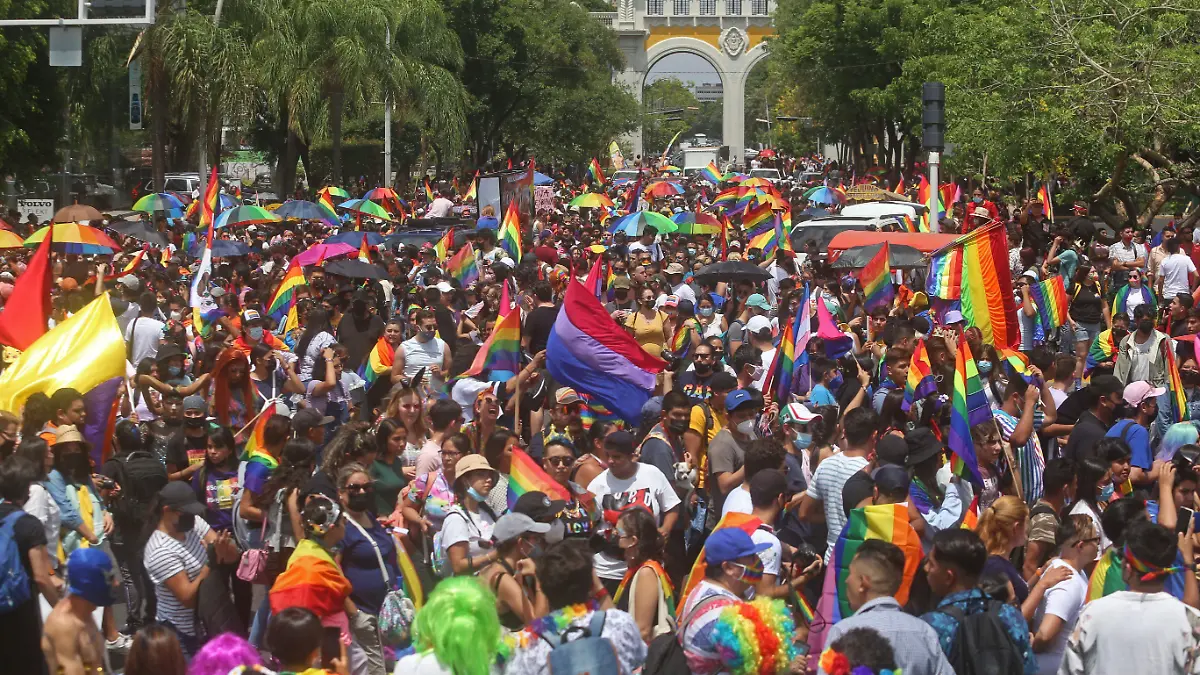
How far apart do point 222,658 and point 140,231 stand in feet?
60.1

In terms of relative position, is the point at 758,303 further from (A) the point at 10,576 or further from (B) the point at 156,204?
(B) the point at 156,204

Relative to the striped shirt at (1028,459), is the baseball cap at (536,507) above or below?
above

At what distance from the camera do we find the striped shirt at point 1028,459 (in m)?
7.98

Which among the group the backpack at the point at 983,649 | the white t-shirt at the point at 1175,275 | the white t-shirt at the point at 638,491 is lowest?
the backpack at the point at 983,649

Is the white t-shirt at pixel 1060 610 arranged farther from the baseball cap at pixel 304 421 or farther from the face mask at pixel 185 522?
the baseball cap at pixel 304 421

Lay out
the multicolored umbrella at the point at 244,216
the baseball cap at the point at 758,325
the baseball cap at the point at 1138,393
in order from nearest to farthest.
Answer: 1. the baseball cap at the point at 1138,393
2. the baseball cap at the point at 758,325
3. the multicolored umbrella at the point at 244,216

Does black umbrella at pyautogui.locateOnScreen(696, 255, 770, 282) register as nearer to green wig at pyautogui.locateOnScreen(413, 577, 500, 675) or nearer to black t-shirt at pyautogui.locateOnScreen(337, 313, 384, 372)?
black t-shirt at pyautogui.locateOnScreen(337, 313, 384, 372)

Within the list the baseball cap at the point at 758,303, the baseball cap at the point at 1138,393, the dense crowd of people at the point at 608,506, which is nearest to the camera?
the dense crowd of people at the point at 608,506

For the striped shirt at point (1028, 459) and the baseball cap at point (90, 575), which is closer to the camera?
the baseball cap at point (90, 575)

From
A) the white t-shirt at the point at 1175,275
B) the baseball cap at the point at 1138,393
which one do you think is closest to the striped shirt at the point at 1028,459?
the baseball cap at the point at 1138,393

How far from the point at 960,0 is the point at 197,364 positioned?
29.9 meters

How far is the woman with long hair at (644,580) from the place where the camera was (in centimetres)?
581

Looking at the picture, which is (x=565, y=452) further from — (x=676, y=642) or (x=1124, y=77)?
(x=1124, y=77)

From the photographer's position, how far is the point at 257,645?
6207 mm
